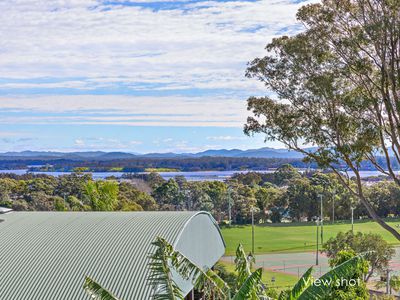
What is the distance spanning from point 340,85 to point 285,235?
148 feet

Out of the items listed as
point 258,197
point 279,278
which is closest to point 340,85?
point 279,278

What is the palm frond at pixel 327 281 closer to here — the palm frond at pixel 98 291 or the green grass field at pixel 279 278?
the palm frond at pixel 98 291

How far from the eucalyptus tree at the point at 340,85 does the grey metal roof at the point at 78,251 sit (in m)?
5.52

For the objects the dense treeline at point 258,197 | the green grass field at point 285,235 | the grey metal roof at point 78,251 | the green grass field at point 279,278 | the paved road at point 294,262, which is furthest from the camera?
the dense treeline at point 258,197

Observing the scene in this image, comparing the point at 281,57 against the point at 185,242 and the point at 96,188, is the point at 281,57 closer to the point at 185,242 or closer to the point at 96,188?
the point at 185,242

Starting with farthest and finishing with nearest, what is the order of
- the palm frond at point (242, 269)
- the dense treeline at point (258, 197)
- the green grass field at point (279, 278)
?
the dense treeline at point (258, 197)
the green grass field at point (279, 278)
the palm frond at point (242, 269)

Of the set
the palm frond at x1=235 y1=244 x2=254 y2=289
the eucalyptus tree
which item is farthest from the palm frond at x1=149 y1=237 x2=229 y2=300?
the eucalyptus tree

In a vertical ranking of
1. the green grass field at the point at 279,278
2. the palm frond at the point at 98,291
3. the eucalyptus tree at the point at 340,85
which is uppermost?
the eucalyptus tree at the point at 340,85

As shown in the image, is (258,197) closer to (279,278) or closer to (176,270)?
(279,278)

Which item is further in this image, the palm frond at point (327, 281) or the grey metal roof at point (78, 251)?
the grey metal roof at point (78, 251)

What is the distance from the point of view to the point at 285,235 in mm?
63594

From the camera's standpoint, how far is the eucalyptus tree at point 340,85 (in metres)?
19.3

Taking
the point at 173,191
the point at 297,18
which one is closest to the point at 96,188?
the point at 297,18

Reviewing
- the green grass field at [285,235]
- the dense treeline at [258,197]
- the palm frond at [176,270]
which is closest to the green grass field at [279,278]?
the green grass field at [285,235]
